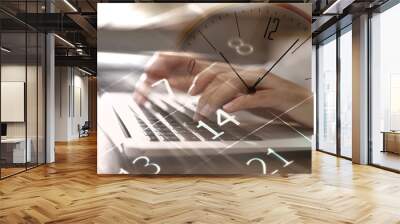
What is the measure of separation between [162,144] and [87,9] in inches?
165

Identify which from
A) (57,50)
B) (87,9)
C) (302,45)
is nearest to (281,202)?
(302,45)

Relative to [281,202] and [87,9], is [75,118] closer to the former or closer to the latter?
[87,9]

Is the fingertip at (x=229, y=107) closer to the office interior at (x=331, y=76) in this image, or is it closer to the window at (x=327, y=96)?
the office interior at (x=331, y=76)

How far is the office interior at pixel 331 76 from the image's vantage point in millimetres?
5645

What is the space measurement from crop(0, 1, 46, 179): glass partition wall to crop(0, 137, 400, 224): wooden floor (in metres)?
0.49

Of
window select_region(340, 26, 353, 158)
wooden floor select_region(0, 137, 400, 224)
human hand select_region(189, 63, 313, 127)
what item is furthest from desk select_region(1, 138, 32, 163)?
window select_region(340, 26, 353, 158)

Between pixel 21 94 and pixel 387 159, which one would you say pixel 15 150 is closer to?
pixel 21 94

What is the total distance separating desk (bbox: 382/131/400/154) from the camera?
19.6 feet

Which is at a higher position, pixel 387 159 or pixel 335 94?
pixel 335 94

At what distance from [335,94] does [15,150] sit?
21.5 ft

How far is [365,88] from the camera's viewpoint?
6.70 m

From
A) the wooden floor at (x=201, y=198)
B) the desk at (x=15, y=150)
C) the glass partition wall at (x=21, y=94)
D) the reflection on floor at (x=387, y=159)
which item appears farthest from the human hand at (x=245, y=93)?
the desk at (x=15, y=150)

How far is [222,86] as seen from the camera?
210 inches
